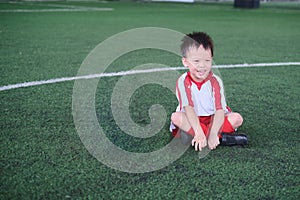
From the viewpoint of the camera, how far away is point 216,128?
2.22 metres

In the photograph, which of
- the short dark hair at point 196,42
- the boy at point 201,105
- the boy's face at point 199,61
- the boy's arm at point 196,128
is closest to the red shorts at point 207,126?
the boy at point 201,105

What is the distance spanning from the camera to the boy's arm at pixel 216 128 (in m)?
2.15

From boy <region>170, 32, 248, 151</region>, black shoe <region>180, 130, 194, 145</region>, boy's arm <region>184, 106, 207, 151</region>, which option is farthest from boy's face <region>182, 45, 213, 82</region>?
black shoe <region>180, 130, 194, 145</region>

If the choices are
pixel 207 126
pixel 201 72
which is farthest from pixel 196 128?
pixel 201 72

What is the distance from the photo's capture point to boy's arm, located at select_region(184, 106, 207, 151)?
2119 millimetres

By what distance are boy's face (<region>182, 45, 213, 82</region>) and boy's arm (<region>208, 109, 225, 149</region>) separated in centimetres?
22

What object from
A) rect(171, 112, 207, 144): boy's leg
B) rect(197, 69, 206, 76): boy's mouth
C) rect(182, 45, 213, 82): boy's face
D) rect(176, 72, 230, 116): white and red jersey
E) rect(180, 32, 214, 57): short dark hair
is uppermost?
rect(180, 32, 214, 57): short dark hair

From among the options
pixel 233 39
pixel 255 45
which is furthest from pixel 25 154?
pixel 233 39

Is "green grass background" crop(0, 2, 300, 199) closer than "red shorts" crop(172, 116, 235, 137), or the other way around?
"green grass background" crop(0, 2, 300, 199)

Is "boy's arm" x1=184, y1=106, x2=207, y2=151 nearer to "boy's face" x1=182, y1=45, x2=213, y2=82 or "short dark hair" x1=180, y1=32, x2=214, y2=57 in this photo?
"boy's face" x1=182, y1=45, x2=213, y2=82

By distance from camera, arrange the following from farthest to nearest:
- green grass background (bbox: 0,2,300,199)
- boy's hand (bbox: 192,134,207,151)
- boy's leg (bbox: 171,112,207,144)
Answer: boy's leg (bbox: 171,112,207,144) → boy's hand (bbox: 192,134,207,151) → green grass background (bbox: 0,2,300,199)

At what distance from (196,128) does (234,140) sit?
0.20m

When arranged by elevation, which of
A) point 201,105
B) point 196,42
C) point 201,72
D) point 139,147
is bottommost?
point 139,147

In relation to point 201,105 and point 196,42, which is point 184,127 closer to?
point 201,105
